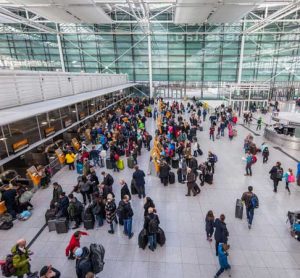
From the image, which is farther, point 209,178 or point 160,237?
point 209,178

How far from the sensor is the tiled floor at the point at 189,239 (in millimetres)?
5289

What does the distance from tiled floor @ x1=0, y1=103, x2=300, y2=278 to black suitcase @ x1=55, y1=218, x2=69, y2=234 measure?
15 centimetres

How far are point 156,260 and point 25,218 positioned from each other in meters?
4.83

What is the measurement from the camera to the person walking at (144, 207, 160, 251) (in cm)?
561

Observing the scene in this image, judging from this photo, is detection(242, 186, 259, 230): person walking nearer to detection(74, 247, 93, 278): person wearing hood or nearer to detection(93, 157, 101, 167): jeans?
detection(74, 247, 93, 278): person wearing hood

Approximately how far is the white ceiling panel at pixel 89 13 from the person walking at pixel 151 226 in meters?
16.1

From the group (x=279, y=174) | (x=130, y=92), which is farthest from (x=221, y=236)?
(x=130, y=92)

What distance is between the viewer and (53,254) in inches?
230

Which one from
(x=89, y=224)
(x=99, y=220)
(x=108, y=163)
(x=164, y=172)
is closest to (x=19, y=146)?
(x=108, y=163)

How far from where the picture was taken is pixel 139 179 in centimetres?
809

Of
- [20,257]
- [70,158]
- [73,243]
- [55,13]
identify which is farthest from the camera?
[55,13]

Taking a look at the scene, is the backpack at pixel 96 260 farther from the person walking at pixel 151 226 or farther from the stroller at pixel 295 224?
the stroller at pixel 295 224

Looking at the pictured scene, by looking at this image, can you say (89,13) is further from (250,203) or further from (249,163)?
(250,203)

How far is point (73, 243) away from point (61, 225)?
1440mm
